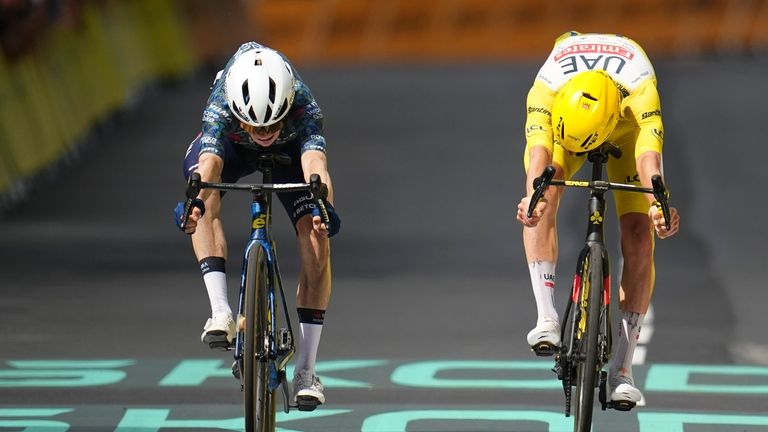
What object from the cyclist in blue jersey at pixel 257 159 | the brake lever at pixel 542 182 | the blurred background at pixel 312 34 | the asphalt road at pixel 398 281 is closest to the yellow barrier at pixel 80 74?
the blurred background at pixel 312 34

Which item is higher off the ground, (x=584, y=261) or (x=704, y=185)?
(x=704, y=185)

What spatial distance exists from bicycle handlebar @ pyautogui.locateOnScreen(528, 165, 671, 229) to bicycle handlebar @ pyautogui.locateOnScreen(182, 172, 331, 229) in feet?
2.69

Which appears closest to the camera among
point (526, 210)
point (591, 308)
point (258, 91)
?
point (258, 91)

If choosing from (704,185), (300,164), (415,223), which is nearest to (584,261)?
(300,164)

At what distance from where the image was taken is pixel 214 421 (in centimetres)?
815

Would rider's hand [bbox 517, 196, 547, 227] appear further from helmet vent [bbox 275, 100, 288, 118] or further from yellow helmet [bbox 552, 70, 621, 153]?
helmet vent [bbox 275, 100, 288, 118]

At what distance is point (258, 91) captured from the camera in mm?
7062

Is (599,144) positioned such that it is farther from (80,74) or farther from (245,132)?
(80,74)

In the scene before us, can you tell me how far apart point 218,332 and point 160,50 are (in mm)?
17222

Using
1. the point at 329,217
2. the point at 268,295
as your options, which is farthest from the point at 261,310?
the point at 329,217

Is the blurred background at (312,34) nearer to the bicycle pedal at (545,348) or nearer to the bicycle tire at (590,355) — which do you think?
the bicycle pedal at (545,348)

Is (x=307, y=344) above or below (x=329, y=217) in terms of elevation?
below

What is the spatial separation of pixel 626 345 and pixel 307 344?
1.33 m

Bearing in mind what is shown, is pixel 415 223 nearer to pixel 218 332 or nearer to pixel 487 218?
pixel 487 218
